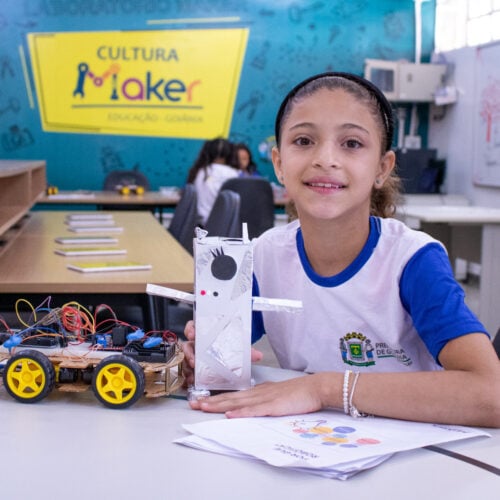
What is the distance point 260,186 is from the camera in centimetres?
521

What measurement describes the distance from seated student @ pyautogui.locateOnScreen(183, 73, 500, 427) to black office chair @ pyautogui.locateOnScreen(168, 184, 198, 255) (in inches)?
87.2

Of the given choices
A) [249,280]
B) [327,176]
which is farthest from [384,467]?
[327,176]

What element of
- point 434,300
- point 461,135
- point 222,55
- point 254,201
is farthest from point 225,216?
point 222,55

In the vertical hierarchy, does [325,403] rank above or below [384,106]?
below

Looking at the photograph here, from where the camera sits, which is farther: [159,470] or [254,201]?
[254,201]

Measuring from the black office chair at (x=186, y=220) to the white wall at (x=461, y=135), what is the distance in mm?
3291

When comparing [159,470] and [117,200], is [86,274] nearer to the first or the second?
[159,470]

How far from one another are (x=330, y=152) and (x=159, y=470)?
0.60 m

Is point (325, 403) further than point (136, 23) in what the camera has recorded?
No

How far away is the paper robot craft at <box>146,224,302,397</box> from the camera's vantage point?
977 millimetres

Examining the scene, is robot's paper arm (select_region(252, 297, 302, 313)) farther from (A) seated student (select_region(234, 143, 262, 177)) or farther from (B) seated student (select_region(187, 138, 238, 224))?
(A) seated student (select_region(234, 143, 262, 177))

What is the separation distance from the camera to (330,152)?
120 cm

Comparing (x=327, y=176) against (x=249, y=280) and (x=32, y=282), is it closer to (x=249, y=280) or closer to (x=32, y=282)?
(x=249, y=280)

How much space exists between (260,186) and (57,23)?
338cm
